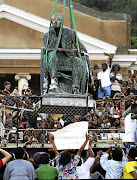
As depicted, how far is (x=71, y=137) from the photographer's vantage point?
11594mm

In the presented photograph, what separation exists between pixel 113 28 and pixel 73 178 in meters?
26.5

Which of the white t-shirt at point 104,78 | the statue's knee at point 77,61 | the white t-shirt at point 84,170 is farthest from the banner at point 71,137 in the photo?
the white t-shirt at point 104,78

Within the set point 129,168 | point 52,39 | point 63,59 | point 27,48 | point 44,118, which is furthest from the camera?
point 27,48

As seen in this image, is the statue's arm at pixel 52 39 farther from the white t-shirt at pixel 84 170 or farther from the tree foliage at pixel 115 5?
the tree foliage at pixel 115 5

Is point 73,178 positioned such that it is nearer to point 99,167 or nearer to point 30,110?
point 99,167

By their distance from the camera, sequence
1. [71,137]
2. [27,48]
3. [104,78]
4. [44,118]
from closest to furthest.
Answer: [71,137] < [44,118] < [104,78] < [27,48]

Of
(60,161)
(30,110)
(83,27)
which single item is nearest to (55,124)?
(30,110)

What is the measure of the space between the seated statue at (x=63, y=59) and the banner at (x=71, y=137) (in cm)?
364

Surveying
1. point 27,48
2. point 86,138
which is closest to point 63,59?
point 86,138

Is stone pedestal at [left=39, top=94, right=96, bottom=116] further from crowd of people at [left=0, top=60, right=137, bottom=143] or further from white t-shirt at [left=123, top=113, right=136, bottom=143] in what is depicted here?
white t-shirt at [left=123, top=113, right=136, bottom=143]

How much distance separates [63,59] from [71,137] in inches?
170

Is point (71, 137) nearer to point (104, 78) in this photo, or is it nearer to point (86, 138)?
point (86, 138)

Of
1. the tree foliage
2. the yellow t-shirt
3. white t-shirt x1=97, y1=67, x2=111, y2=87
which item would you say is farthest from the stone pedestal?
the tree foliage

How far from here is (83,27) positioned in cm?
3603
